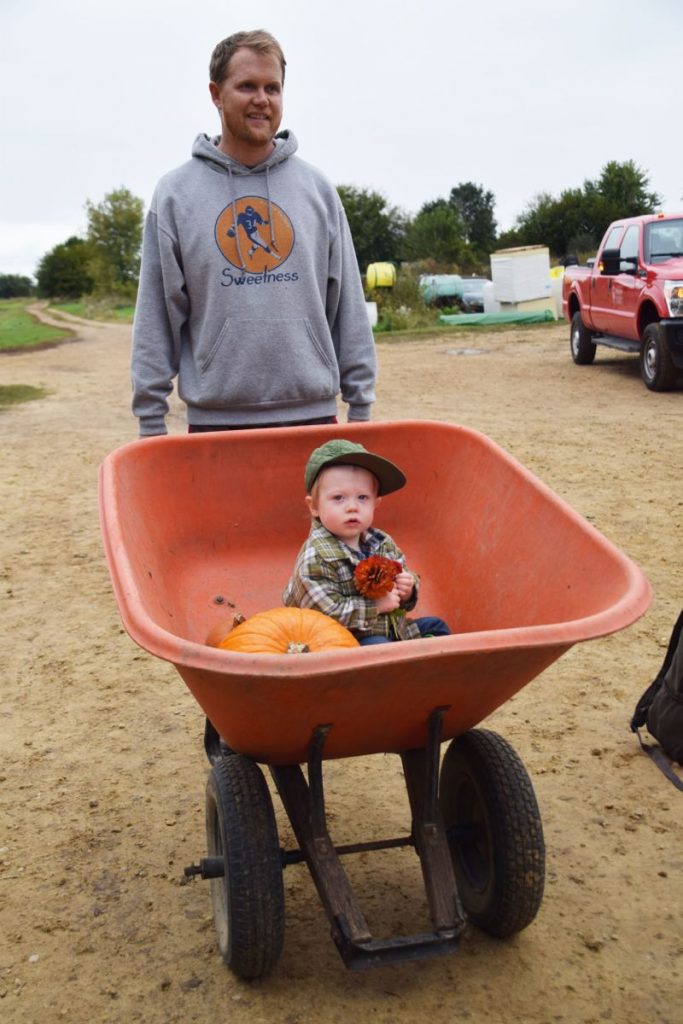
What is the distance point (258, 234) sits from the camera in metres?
3.27

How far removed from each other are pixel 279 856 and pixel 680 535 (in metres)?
4.15

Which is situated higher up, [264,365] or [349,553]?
[264,365]

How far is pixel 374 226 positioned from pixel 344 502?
56.8m

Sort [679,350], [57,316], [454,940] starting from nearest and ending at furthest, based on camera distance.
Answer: [454,940], [679,350], [57,316]

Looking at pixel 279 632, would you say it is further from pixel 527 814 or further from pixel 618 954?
pixel 618 954

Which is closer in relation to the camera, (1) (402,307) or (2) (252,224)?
(2) (252,224)

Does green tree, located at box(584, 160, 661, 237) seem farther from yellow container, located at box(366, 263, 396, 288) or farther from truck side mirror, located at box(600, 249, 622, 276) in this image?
truck side mirror, located at box(600, 249, 622, 276)

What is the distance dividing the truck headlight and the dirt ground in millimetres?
5098

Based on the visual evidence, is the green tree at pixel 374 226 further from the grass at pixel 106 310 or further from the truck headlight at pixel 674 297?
the truck headlight at pixel 674 297

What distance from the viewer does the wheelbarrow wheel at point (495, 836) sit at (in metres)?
2.48

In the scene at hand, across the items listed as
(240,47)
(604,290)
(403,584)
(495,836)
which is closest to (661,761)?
(495,836)

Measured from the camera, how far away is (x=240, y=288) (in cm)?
328

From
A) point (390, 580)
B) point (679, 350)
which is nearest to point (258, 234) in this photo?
point (390, 580)

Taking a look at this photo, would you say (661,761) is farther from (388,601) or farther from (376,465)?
(376,465)
